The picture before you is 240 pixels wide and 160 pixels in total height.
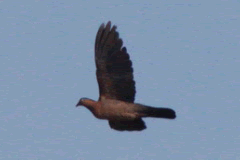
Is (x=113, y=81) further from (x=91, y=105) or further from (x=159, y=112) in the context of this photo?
(x=159, y=112)

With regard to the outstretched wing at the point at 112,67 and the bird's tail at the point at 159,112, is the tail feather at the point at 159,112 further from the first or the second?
the outstretched wing at the point at 112,67

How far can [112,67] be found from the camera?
13570mm

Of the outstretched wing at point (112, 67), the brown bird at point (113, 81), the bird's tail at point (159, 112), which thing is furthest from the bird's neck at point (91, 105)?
the bird's tail at point (159, 112)

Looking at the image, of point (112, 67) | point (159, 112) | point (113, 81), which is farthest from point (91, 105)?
point (159, 112)

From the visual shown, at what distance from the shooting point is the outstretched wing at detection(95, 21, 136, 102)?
13.5m

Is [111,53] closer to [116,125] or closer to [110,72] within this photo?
[110,72]

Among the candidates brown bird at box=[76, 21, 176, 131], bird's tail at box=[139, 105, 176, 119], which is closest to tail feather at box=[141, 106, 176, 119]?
bird's tail at box=[139, 105, 176, 119]

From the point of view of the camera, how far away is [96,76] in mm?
13609

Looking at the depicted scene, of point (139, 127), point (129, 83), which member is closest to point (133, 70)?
point (129, 83)

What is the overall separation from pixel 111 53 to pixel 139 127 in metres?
1.50

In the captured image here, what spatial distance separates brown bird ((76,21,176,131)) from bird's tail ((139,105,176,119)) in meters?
0.21

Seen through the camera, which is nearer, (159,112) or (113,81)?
(159,112)

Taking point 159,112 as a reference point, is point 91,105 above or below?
above

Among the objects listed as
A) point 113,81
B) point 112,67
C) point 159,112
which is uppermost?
point 112,67
